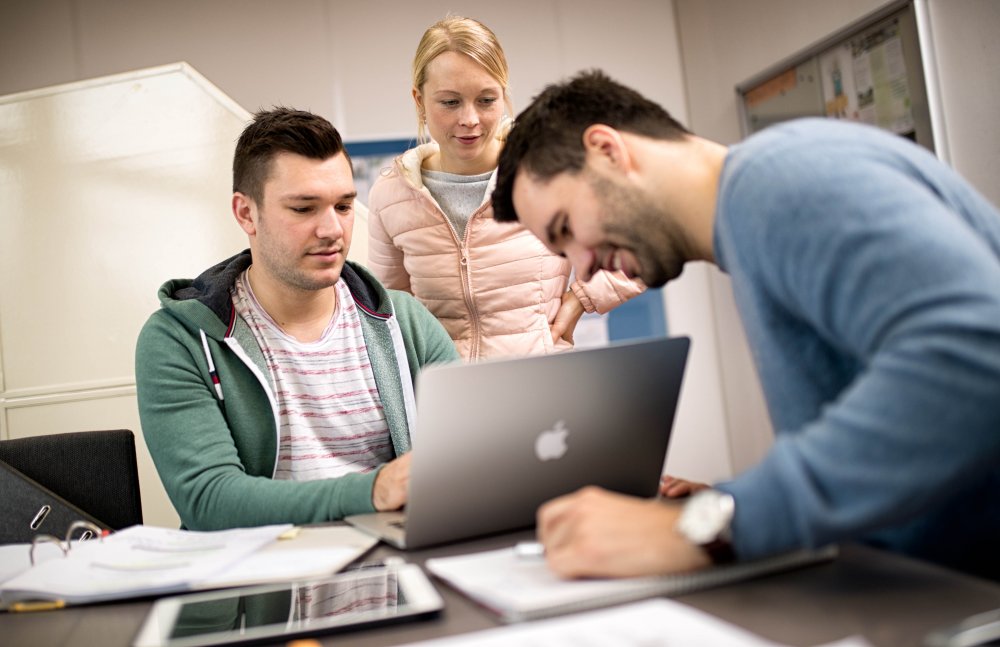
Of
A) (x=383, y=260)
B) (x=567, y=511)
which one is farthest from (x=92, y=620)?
(x=383, y=260)

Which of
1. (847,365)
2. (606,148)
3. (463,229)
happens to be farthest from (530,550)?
(463,229)

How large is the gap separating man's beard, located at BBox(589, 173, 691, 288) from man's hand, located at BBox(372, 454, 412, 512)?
1.49 feet

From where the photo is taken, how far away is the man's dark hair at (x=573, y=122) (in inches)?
46.6

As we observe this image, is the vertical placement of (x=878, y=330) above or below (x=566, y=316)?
below

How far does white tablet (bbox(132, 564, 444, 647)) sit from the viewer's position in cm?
77

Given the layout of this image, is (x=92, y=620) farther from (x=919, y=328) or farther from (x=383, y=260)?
(x=383, y=260)

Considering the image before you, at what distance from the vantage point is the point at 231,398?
1630mm

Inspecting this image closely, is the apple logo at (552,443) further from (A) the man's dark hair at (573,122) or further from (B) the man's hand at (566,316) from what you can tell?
(B) the man's hand at (566,316)

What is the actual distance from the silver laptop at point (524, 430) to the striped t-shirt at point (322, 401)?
0.54 metres

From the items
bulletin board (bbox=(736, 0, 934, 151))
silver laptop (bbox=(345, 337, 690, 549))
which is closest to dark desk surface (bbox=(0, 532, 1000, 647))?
silver laptop (bbox=(345, 337, 690, 549))

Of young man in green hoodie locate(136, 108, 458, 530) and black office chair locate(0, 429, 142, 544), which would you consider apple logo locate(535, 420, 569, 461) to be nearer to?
young man in green hoodie locate(136, 108, 458, 530)

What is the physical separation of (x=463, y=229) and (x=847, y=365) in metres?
1.44

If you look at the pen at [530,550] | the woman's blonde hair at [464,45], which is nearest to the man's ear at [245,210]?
the woman's blonde hair at [464,45]

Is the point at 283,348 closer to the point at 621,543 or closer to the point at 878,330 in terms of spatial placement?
the point at 621,543
